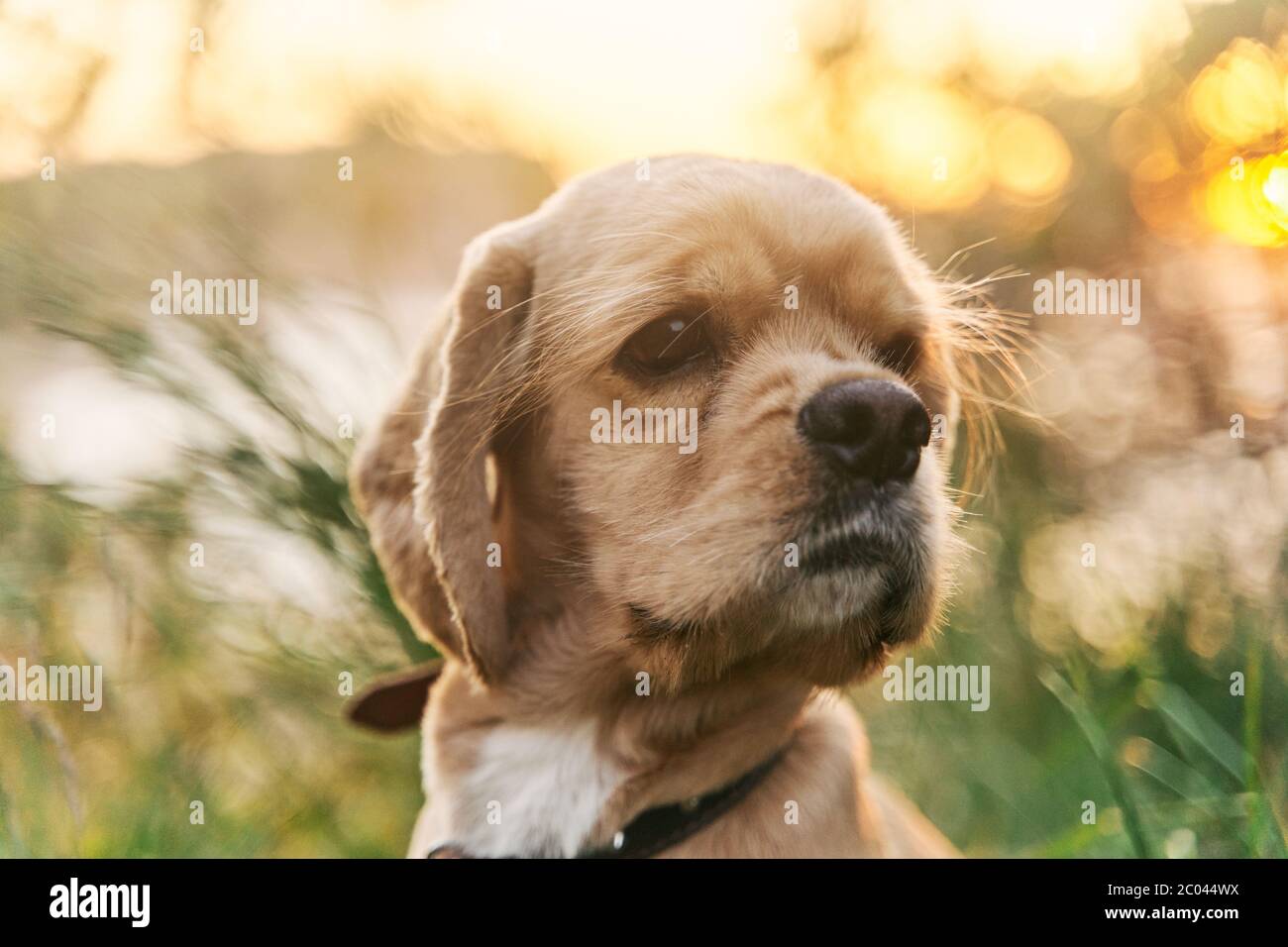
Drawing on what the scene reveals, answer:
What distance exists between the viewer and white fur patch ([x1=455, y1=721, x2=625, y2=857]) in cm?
242

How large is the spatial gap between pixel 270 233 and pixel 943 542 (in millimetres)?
2760

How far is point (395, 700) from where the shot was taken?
289 cm

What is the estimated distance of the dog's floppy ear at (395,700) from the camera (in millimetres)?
2816

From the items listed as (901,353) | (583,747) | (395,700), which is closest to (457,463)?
(583,747)

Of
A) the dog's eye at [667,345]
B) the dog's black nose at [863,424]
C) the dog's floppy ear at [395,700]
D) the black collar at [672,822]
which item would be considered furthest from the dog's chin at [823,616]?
the dog's floppy ear at [395,700]

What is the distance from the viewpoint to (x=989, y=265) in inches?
174

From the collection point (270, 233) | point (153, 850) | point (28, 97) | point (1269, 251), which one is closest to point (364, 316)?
point (270, 233)

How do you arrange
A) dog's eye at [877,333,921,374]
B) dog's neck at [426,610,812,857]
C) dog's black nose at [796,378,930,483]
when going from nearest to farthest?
dog's black nose at [796,378,930,483] < dog's neck at [426,610,812,857] < dog's eye at [877,333,921,374]

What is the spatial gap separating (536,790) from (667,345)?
109cm

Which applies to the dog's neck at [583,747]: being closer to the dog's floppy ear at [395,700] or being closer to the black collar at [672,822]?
the black collar at [672,822]

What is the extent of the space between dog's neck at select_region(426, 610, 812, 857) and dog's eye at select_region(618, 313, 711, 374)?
2.20 ft

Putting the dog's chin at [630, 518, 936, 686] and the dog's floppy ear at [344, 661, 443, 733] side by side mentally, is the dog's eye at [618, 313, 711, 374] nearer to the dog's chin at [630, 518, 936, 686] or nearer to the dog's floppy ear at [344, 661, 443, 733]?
the dog's chin at [630, 518, 936, 686]

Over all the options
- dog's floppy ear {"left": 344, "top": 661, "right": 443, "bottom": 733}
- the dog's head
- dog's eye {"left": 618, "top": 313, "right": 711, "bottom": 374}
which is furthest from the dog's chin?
dog's floppy ear {"left": 344, "top": 661, "right": 443, "bottom": 733}

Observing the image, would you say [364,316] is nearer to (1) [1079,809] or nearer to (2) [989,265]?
(2) [989,265]
